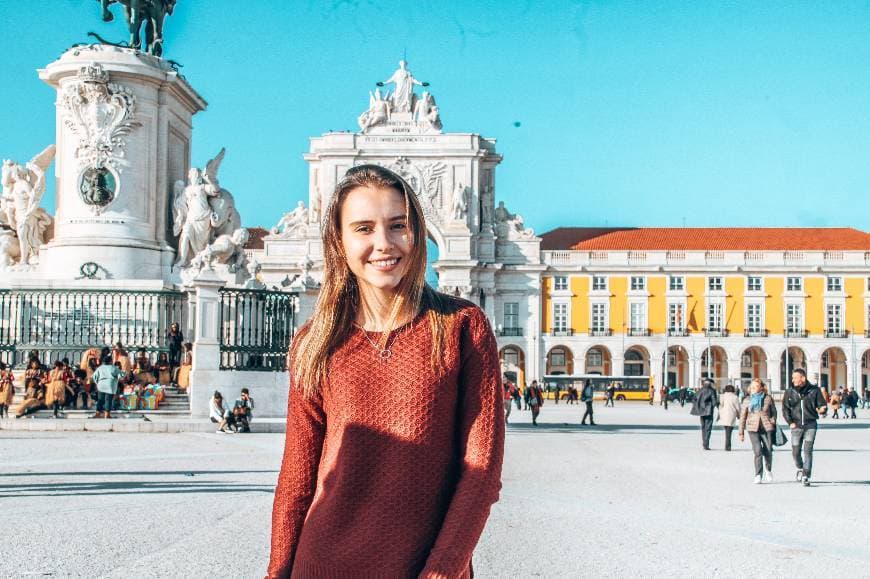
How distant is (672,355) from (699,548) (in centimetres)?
6081

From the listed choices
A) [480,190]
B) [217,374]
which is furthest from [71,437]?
[480,190]

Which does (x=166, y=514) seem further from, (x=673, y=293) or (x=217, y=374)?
(x=673, y=293)

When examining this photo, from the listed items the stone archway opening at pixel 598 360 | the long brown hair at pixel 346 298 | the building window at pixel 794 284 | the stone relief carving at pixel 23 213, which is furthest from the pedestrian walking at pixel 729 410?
the building window at pixel 794 284

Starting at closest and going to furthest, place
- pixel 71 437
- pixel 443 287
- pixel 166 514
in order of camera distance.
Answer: pixel 166 514 → pixel 71 437 → pixel 443 287

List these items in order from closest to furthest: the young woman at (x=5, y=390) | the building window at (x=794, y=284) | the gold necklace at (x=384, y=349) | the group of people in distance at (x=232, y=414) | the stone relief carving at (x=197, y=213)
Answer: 1. the gold necklace at (x=384, y=349)
2. the group of people in distance at (x=232, y=414)
3. the young woman at (x=5, y=390)
4. the stone relief carving at (x=197, y=213)
5. the building window at (x=794, y=284)

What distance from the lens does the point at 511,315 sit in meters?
65.9

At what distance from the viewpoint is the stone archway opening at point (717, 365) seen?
65.1 m

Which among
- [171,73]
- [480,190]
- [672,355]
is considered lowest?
[672,355]

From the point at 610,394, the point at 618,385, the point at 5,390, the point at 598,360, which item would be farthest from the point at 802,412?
the point at 598,360

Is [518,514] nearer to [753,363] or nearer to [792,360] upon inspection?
[792,360]

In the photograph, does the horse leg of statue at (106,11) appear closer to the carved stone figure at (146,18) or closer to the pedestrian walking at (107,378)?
the carved stone figure at (146,18)

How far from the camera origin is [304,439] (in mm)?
2521

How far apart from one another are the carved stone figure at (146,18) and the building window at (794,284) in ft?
174

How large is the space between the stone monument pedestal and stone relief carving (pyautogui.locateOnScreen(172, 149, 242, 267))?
0.39 m
